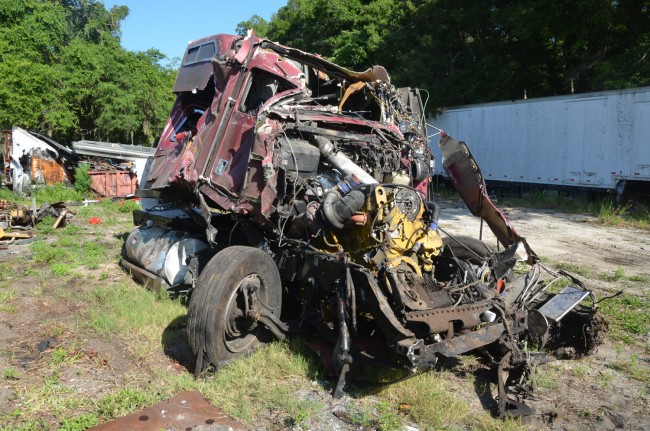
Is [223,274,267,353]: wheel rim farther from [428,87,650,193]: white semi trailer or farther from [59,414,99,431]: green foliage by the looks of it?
[428,87,650,193]: white semi trailer

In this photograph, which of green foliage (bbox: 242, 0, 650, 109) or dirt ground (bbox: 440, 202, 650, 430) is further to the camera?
green foliage (bbox: 242, 0, 650, 109)

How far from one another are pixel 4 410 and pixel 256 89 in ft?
12.2

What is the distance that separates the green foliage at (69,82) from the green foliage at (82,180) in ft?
13.9

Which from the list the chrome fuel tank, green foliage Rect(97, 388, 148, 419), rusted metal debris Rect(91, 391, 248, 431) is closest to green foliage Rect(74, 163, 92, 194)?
the chrome fuel tank

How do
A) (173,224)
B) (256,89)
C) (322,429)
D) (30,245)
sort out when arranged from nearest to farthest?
(322,429) < (256,89) < (173,224) < (30,245)

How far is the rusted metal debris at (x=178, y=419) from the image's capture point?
3324 mm

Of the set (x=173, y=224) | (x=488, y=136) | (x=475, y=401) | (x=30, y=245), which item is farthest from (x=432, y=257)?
(x=488, y=136)

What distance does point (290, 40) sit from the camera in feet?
116

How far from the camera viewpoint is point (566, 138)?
50.7 ft

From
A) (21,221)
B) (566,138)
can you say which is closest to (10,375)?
(21,221)

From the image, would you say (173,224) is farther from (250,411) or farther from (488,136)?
(488,136)

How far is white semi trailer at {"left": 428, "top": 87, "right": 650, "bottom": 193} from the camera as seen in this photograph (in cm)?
1380

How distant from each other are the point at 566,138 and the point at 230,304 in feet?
46.7

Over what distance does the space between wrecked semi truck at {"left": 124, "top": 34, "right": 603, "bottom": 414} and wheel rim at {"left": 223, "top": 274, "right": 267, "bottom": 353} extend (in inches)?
Answer: 0.5
